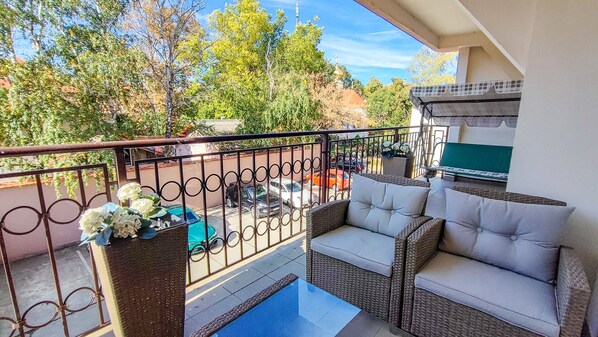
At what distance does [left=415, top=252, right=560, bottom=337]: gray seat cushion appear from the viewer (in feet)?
3.68

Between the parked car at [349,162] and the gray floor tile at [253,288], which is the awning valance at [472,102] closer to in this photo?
the parked car at [349,162]

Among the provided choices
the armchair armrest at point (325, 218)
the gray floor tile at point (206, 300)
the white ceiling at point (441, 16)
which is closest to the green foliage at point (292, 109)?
the white ceiling at point (441, 16)

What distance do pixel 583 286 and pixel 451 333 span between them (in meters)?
0.58

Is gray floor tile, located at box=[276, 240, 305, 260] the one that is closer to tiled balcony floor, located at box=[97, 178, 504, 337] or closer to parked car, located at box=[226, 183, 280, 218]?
tiled balcony floor, located at box=[97, 178, 504, 337]

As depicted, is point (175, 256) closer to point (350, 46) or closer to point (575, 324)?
point (575, 324)

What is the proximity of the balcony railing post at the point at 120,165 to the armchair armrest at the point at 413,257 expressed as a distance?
1.55 m

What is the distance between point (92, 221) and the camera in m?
1.09

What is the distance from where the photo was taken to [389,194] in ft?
6.20

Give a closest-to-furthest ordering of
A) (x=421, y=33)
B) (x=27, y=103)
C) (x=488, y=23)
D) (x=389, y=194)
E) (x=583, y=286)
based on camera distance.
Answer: (x=583, y=286), (x=389, y=194), (x=488, y=23), (x=421, y=33), (x=27, y=103)

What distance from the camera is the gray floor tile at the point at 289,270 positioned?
206 centimetres

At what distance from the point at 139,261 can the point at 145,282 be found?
0.39 feet

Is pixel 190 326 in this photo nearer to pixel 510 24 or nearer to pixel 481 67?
pixel 510 24

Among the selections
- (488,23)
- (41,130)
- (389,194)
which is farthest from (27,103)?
(488,23)

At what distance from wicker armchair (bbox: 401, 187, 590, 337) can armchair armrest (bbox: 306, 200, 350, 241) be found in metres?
0.59
